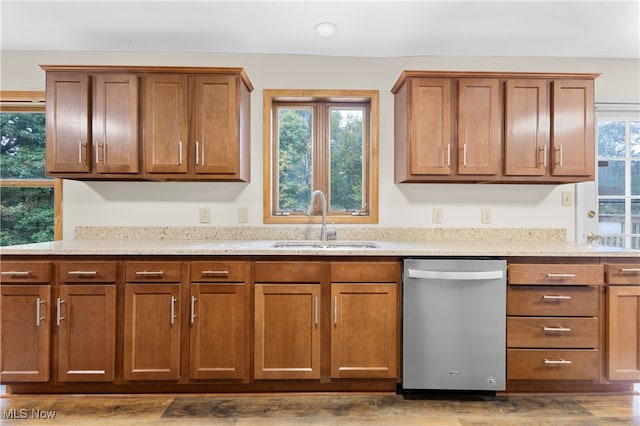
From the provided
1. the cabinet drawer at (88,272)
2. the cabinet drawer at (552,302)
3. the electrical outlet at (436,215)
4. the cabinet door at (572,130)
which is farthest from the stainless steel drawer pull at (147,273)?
the cabinet door at (572,130)

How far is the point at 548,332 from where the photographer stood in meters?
2.09

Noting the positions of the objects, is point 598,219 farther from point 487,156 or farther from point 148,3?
point 148,3

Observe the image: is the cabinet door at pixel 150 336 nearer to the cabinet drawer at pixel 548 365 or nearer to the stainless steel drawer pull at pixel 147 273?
the stainless steel drawer pull at pixel 147 273

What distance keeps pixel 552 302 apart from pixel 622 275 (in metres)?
0.45

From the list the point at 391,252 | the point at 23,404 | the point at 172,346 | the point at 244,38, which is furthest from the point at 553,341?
the point at 23,404

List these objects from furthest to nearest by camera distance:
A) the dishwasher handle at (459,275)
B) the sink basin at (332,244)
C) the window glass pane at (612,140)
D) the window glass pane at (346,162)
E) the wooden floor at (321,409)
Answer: the window glass pane at (346,162) < the window glass pane at (612,140) < the sink basin at (332,244) < the dishwasher handle at (459,275) < the wooden floor at (321,409)

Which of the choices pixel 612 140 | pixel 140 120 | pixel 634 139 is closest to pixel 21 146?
pixel 140 120

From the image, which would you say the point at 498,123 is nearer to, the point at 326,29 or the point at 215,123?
the point at 326,29

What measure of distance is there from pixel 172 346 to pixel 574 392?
95.9 inches

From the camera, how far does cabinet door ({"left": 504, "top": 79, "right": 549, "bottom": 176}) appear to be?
238 centimetres

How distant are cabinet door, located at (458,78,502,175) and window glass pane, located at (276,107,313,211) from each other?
3.75 feet

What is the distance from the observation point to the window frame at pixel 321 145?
2.74 meters

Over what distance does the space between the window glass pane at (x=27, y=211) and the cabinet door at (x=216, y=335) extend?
1.60 meters

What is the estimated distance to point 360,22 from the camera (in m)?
2.31
